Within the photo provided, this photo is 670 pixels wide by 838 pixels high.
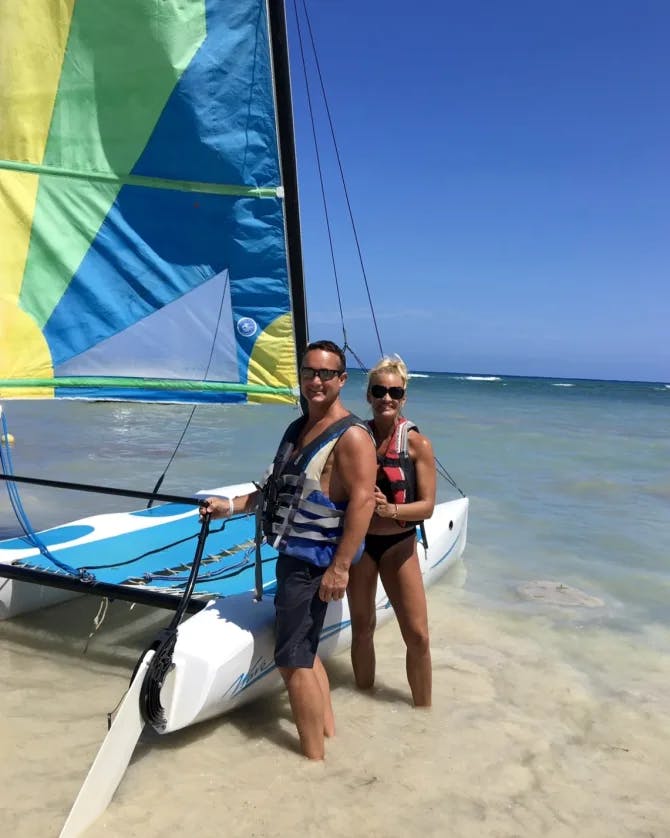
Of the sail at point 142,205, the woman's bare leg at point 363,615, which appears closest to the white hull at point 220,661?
the woman's bare leg at point 363,615

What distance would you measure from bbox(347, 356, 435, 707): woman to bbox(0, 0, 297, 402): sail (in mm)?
1354

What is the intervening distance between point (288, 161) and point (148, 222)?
2.90ft

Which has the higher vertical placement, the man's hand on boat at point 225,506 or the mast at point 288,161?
the mast at point 288,161

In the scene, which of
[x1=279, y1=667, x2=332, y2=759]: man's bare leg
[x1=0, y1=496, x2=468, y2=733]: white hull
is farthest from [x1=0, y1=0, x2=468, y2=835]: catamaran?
[x1=279, y1=667, x2=332, y2=759]: man's bare leg

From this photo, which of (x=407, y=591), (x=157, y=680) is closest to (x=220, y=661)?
(x=157, y=680)

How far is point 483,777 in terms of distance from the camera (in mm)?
2887

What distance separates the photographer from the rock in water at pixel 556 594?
5207mm

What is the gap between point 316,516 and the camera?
2.68 metres

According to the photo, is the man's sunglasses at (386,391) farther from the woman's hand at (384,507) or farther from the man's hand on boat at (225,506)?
the man's hand on boat at (225,506)

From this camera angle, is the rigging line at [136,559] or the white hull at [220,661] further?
the rigging line at [136,559]

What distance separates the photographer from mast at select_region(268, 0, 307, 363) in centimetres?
403

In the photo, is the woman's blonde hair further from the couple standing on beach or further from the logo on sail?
the logo on sail

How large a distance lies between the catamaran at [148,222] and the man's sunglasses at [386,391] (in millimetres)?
1071

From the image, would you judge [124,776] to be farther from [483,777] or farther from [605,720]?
[605,720]
